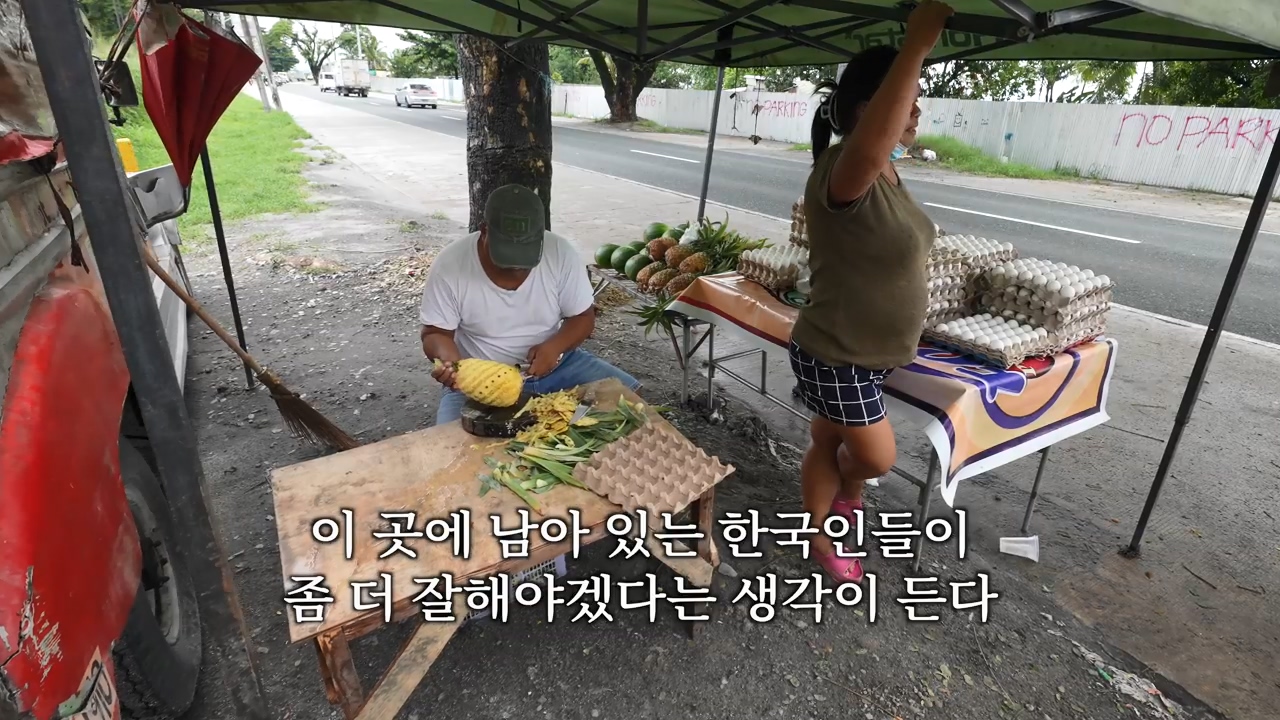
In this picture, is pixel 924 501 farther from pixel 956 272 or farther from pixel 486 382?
pixel 486 382

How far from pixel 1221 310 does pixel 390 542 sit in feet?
10.2

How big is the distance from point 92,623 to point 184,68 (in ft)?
7.11

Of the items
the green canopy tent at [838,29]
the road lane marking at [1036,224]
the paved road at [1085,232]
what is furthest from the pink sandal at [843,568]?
the road lane marking at [1036,224]

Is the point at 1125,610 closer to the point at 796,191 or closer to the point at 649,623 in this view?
the point at 649,623

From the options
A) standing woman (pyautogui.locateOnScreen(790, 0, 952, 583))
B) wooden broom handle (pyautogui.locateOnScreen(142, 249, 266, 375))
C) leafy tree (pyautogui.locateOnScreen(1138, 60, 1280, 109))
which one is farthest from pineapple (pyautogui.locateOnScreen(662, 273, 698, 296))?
leafy tree (pyautogui.locateOnScreen(1138, 60, 1280, 109))

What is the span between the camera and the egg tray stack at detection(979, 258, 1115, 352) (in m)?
2.56

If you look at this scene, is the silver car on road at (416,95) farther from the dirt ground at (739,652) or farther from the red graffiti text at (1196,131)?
the dirt ground at (739,652)

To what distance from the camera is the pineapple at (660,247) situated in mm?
4324

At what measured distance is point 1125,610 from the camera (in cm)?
261

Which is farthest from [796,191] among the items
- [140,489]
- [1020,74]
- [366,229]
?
[1020,74]

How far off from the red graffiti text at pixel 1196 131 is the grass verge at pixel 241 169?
16.3m

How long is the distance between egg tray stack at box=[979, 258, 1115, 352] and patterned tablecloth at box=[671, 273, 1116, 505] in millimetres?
94

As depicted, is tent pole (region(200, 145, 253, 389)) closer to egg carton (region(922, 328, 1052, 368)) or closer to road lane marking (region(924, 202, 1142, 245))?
egg carton (region(922, 328, 1052, 368))

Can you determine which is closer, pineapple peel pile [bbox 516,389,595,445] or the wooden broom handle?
pineapple peel pile [bbox 516,389,595,445]
